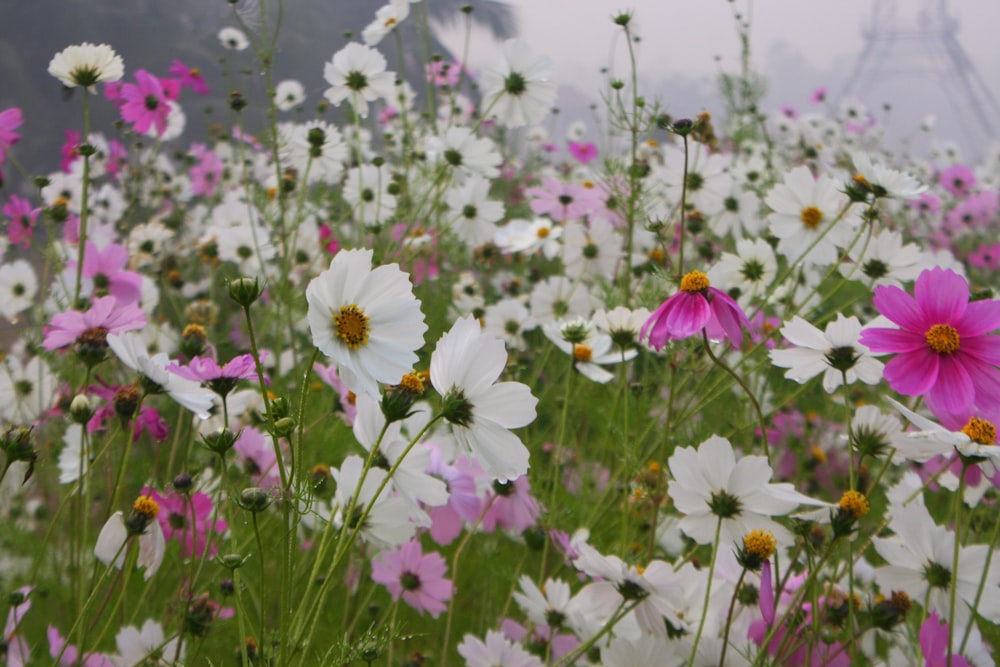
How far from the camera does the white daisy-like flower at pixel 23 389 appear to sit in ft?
3.19

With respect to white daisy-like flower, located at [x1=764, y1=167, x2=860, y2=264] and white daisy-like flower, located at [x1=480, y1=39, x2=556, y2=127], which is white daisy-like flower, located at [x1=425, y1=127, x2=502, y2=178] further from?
white daisy-like flower, located at [x1=764, y1=167, x2=860, y2=264]

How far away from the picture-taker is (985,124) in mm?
9430

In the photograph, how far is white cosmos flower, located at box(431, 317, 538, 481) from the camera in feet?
1.37

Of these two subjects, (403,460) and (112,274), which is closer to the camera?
(403,460)

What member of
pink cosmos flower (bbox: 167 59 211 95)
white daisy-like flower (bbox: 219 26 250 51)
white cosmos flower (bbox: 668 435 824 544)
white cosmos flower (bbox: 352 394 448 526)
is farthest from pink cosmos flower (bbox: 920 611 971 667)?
white daisy-like flower (bbox: 219 26 250 51)

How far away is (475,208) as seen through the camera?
1267mm

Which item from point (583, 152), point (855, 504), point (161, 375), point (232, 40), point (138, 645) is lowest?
point (138, 645)

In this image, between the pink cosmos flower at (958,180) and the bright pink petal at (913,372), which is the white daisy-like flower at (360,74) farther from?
the pink cosmos flower at (958,180)

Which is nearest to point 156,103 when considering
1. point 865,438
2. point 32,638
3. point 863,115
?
point 32,638

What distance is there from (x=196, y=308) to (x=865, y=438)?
107cm

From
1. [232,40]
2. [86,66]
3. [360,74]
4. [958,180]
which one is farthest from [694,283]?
[958,180]

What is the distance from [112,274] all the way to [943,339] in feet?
2.70

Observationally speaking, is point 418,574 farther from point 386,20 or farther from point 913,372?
point 386,20

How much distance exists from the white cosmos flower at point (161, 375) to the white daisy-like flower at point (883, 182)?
2.06 feet
